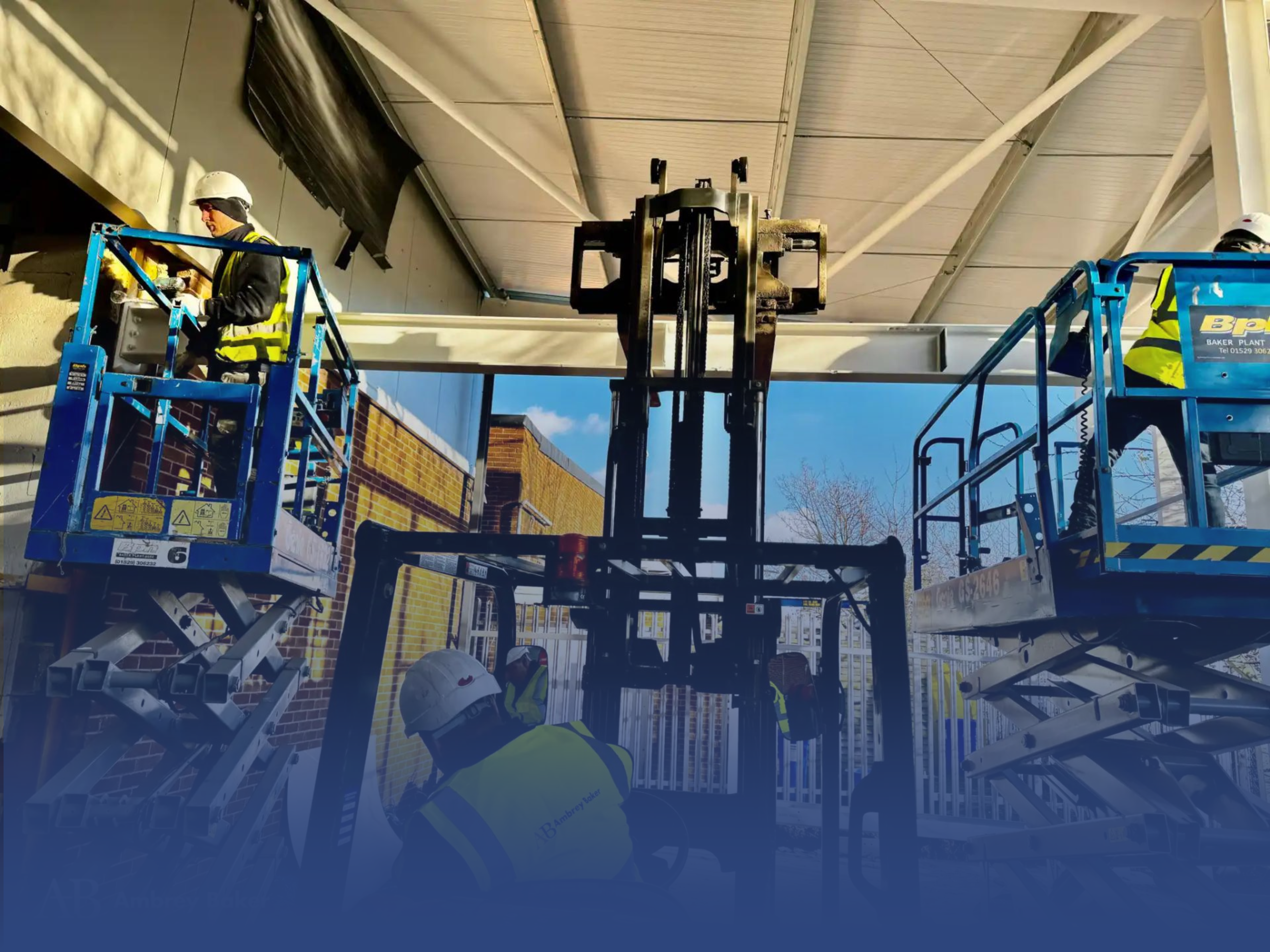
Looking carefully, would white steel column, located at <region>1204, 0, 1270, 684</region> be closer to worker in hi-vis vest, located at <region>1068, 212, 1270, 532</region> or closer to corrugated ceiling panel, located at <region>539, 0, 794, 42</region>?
worker in hi-vis vest, located at <region>1068, 212, 1270, 532</region>

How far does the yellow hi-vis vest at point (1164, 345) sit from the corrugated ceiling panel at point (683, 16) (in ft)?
16.6

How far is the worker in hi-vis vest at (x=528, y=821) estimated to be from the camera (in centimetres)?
221

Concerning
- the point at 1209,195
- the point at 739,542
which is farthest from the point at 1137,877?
the point at 739,542

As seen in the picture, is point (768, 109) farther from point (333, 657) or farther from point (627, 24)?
point (333, 657)

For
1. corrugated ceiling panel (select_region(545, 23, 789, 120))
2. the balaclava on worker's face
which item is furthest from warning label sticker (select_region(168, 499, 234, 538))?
corrugated ceiling panel (select_region(545, 23, 789, 120))

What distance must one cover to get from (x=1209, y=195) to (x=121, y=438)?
1095cm

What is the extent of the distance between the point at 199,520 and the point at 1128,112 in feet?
30.9

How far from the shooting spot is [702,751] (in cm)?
1298

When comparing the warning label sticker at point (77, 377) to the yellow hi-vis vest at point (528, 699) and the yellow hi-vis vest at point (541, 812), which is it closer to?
the yellow hi-vis vest at point (528, 699)

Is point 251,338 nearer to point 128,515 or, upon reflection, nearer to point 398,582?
point 128,515

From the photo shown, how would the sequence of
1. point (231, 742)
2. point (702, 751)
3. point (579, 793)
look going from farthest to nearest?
point (702, 751) → point (231, 742) → point (579, 793)

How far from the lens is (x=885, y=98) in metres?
9.22

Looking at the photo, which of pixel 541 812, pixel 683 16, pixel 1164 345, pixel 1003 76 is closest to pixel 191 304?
pixel 541 812

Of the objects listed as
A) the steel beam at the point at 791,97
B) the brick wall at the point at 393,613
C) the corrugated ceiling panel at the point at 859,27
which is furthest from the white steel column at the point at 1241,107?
the brick wall at the point at 393,613
